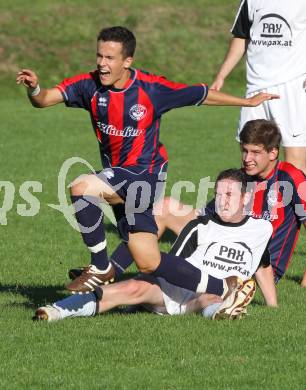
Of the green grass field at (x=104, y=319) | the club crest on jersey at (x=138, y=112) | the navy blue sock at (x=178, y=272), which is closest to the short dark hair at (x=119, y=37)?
the club crest on jersey at (x=138, y=112)

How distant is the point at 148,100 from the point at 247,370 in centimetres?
265

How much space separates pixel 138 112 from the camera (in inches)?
331

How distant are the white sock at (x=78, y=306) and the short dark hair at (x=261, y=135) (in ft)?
5.77

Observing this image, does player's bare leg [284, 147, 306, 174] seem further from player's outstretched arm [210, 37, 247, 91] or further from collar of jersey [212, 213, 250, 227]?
collar of jersey [212, 213, 250, 227]

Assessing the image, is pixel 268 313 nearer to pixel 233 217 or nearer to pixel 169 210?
pixel 233 217

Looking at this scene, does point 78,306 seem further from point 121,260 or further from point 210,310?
point 121,260

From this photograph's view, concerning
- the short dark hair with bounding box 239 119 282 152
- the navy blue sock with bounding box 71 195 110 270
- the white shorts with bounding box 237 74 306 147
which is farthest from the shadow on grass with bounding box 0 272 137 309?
the white shorts with bounding box 237 74 306 147

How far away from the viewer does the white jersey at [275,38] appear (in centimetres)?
1051

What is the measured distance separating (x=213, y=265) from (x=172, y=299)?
45cm

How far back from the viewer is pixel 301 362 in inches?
263

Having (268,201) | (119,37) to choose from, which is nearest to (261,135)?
(268,201)

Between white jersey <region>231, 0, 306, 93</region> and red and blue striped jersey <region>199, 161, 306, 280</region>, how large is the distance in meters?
1.63

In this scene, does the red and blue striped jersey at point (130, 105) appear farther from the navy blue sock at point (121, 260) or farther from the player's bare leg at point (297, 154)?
the player's bare leg at point (297, 154)

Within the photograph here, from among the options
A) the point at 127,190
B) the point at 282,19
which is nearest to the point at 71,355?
the point at 127,190
